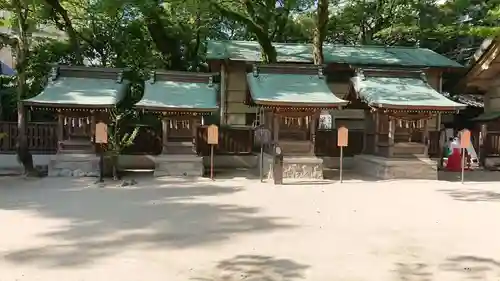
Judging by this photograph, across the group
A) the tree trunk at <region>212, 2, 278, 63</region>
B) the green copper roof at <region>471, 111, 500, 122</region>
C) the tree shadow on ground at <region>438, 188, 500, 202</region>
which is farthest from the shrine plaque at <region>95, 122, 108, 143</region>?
the green copper roof at <region>471, 111, 500, 122</region>

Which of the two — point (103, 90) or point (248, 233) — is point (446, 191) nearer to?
point (248, 233)

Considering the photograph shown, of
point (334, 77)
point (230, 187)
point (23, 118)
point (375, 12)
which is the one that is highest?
point (375, 12)

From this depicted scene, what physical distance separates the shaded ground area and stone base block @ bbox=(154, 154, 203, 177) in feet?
9.80

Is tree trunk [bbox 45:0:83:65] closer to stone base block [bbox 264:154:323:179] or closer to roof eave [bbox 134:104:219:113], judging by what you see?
roof eave [bbox 134:104:219:113]

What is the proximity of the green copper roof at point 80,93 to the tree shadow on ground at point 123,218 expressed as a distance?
288 cm

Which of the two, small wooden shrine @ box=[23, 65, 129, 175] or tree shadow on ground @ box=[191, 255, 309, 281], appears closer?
tree shadow on ground @ box=[191, 255, 309, 281]

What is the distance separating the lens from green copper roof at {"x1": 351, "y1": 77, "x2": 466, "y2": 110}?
1571 centimetres

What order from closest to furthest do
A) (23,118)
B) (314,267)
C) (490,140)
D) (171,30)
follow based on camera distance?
(314,267)
(23,118)
(490,140)
(171,30)

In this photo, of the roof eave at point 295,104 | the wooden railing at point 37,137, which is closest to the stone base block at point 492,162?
the roof eave at point 295,104

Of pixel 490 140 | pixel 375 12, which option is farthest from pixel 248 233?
pixel 375 12

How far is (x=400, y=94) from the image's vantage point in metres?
16.5

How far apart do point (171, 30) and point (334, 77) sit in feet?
26.1

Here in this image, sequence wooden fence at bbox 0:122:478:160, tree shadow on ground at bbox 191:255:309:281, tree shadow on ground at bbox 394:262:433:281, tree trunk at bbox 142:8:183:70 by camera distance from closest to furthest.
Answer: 1. tree shadow on ground at bbox 191:255:309:281
2. tree shadow on ground at bbox 394:262:433:281
3. wooden fence at bbox 0:122:478:160
4. tree trunk at bbox 142:8:183:70

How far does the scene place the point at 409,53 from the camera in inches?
906
